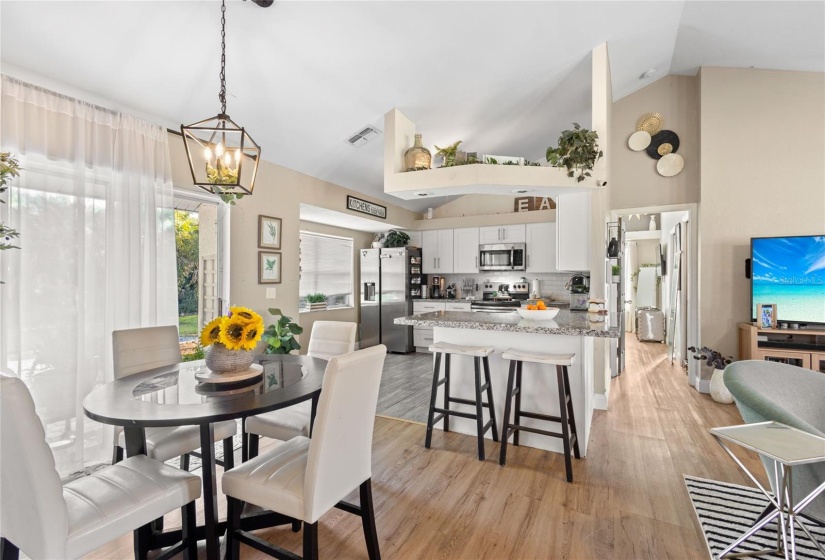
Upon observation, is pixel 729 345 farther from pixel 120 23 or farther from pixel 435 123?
pixel 120 23

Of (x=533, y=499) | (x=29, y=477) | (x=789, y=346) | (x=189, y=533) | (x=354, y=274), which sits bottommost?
(x=533, y=499)

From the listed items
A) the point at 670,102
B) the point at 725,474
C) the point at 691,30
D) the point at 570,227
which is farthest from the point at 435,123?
the point at 725,474

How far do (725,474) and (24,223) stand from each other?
4.50 metres

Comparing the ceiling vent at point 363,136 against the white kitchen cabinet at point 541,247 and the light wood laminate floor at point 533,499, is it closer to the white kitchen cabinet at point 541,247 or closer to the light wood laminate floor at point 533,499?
the light wood laminate floor at point 533,499

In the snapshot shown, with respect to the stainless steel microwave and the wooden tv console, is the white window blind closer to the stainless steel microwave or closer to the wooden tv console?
the stainless steel microwave

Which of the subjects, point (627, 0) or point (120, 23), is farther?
point (627, 0)

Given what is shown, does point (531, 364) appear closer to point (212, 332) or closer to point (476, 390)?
point (476, 390)

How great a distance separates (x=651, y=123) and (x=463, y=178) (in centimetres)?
286

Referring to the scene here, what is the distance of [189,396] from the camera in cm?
160

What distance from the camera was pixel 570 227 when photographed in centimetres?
402

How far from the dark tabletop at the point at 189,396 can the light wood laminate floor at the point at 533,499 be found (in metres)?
0.80

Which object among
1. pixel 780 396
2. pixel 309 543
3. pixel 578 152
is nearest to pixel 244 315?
pixel 309 543

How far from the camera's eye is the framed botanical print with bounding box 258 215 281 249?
149 inches

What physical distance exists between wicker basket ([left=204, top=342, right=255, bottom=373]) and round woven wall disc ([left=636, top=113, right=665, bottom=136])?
16.6 feet
